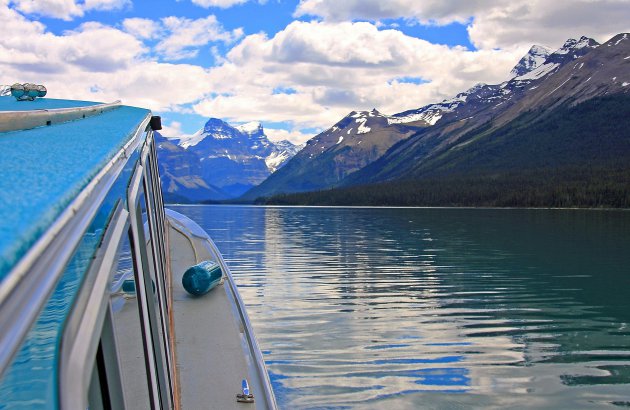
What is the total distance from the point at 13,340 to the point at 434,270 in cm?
3350

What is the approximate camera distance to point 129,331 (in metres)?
3.34

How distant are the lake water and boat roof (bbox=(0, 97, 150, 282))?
34.8ft

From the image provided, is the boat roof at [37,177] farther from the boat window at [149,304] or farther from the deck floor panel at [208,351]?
the deck floor panel at [208,351]

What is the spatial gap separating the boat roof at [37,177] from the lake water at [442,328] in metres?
10.6

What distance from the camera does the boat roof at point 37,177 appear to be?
1.32 m

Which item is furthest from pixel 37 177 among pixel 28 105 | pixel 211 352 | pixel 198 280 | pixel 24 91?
pixel 198 280

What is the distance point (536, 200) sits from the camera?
139 meters

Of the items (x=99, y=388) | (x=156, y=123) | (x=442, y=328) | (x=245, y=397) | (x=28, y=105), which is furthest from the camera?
(x=442, y=328)

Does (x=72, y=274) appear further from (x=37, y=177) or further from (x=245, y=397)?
(x=245, y=397)

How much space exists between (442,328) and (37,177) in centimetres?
1857

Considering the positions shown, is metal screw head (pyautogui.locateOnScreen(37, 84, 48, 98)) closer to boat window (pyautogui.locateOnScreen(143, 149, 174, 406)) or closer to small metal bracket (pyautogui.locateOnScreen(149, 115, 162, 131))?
small metal bracket (pyautogui.locateOnScreen(149, 115, 162, 131))

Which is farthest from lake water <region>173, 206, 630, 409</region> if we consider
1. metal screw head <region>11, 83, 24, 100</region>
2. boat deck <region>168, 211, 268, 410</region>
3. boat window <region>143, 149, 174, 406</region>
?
metal screw head <region>11, 83, 24, 100</region>

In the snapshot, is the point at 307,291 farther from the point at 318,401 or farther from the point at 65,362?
the point at 65,362

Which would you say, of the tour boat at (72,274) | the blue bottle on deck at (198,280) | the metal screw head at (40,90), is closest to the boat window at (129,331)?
the tour boat at (72,274)
